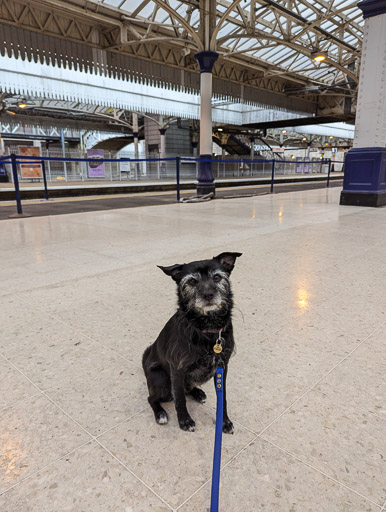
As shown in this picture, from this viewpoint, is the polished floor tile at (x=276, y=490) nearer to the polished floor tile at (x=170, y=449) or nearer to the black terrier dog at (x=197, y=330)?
the polished floor tile at (x=170, y=449)

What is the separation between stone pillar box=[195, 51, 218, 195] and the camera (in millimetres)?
12172

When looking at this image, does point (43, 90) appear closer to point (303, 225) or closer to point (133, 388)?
point (303, 225)

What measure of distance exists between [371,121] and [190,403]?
861 centimetres

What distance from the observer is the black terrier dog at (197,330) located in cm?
133

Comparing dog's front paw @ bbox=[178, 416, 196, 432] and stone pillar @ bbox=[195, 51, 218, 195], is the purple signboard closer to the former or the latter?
stone pillar @ bbox=[195, 51, 218, 195]

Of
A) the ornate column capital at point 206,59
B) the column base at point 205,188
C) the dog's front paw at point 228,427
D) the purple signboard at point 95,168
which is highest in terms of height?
the ornate column capital at point 206,59

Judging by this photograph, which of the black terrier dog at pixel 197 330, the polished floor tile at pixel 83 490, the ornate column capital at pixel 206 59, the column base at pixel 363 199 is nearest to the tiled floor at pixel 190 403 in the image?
the polished floor tile at pixel 83 490

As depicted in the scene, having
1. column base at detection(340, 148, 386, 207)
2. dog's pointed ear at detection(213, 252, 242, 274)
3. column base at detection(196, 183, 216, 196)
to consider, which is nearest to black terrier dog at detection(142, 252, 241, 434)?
dog's pointed ear at detection(213, 252, 242, 274)

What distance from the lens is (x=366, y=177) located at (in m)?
8.55

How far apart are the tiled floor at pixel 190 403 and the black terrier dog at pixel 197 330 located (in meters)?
0.20

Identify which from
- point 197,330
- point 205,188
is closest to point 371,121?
point 205,188

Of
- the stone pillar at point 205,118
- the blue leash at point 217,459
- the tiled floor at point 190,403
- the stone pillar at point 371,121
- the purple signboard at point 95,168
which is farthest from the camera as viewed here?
the purple signboard at point 95,168

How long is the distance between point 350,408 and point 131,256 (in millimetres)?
3215

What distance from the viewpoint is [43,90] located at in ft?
69.7
